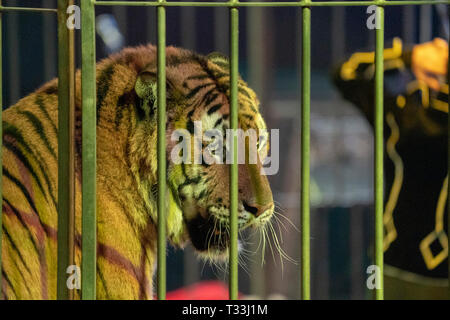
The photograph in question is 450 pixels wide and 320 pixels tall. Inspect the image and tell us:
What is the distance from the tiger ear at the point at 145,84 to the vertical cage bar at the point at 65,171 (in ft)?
1.01

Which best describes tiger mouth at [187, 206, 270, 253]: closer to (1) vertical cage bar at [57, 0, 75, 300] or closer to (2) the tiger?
(2) the tiger

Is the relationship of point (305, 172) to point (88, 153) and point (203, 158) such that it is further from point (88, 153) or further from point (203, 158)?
point (88, 153)

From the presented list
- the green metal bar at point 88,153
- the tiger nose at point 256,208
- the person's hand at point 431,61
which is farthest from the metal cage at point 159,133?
the person's hand at point 431,61

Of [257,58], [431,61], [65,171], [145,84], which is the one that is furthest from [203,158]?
[431,61]

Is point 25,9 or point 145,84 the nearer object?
point 25,9

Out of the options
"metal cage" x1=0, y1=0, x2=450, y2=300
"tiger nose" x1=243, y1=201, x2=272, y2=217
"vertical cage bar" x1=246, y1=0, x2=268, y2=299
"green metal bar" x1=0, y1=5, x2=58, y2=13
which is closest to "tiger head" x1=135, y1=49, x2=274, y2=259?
"tiger nose" x1=243, y1=201, x2=272, y2=217

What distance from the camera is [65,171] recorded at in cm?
303

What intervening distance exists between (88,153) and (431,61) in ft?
6.95

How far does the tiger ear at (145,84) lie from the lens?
3188mm

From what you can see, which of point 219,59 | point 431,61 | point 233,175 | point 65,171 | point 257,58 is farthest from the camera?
point 431,61

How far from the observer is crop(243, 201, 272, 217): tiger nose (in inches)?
123

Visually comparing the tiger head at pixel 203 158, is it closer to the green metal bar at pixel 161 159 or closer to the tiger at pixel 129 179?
the tiger at pixel 129 179

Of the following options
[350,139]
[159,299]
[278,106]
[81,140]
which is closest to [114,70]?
[81,140]

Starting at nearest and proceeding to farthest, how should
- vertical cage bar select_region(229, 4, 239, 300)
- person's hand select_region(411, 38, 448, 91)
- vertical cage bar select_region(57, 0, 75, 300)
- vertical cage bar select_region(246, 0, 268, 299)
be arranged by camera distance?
vertical cage bar select_region(229, 4, 239, 300) < vertical cage bar select_region(57, 0, 75, 300) < vertical cage bar select_region(246, 0, 268, 299) < person's hand select_region(411, 38, 448, 91)
